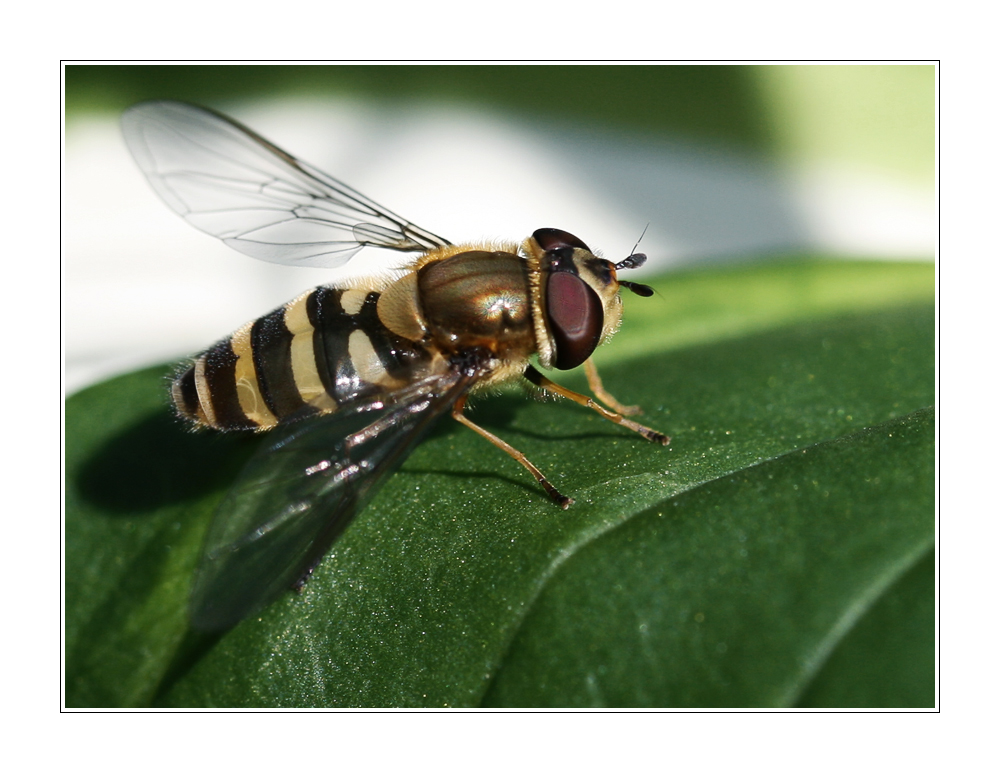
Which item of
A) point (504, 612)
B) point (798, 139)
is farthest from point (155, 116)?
point (798, 139)

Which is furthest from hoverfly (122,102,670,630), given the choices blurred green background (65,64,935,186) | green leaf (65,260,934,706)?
blurred green background (65,64,935,186)

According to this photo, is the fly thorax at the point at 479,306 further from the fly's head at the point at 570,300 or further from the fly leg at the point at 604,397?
the fly leg at the point at 604,397

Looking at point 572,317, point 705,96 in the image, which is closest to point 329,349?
point 572,317

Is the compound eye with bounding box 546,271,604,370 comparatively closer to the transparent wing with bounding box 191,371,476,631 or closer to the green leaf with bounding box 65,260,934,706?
the green leaf with bounding box 65,260,934,706

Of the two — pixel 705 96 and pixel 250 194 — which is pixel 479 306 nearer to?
pixel 250 194

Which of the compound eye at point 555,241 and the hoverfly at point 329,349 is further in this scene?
the compound eye at point 555,241

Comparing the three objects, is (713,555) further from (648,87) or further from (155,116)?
(648,87)

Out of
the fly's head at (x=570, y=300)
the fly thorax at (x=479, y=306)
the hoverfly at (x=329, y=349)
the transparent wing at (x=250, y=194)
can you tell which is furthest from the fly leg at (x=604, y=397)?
the transparent wing at (x=250, y=194)
